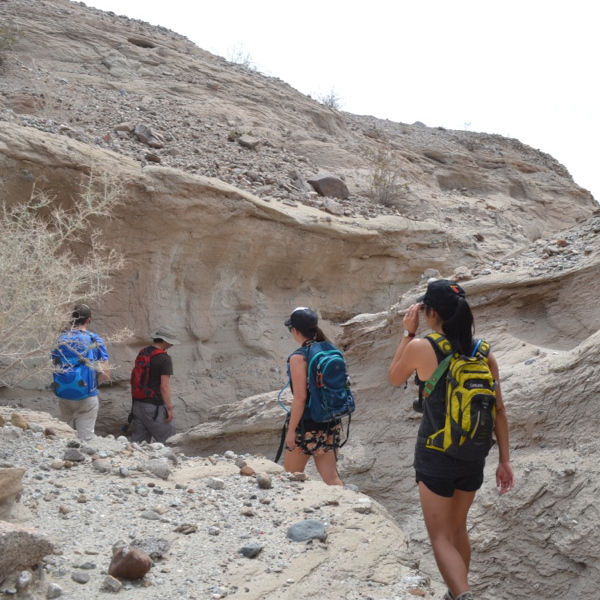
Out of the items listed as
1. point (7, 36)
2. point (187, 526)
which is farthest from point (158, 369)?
point (7, 36)

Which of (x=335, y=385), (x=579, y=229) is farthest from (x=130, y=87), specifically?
(x=335, y=385)

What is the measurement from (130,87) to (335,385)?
993 centimetres

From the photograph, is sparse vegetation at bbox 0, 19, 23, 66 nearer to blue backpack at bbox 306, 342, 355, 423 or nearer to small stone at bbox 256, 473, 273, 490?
blue backpack at bbox 306, 342, 355, 423

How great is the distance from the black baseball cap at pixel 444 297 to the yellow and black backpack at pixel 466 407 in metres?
0.21

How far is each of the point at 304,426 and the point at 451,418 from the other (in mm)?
1534

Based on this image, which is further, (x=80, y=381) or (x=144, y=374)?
(x=144, y=374)

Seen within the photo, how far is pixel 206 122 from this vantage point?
12469 mm

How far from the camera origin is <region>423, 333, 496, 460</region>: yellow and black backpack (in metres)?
3.29

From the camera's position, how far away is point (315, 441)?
470 centimetres

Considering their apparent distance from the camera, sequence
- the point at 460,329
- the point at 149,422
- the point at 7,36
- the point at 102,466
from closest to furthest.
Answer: the point at 460,329 → the point at 102,466 → the point at 149,422 → the point at 7,36

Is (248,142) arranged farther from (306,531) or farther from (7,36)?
(306,531)

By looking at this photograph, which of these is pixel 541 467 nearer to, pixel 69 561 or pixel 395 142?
pixel 69 561

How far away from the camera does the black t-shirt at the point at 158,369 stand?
277 inches

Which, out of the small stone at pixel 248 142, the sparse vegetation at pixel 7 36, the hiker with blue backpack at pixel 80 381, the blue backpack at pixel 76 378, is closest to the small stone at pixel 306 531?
the hiker with blue backpack at pixel 80 381
